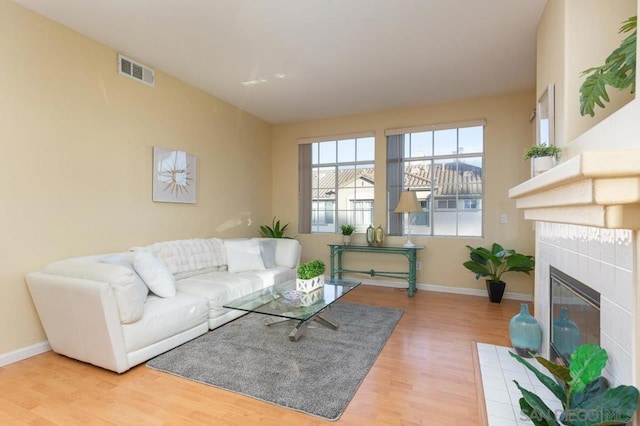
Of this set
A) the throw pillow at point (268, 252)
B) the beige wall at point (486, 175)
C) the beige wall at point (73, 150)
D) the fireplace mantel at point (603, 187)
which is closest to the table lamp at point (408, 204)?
the beige wall at point (486, 175)

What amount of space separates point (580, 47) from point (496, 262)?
2.61 metres

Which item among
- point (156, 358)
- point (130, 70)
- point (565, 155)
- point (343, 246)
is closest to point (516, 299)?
point (343, 246)

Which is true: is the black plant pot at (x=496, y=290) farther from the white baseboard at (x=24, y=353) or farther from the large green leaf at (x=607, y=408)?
the white baseboard at (x=24, y=353)

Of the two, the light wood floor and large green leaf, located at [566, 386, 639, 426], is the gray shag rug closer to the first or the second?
the light wood floor

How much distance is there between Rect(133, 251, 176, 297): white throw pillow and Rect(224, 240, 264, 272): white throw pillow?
1106 millimetres

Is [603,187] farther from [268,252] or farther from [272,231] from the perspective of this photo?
[272,231]

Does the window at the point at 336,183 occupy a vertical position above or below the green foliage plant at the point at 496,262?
above

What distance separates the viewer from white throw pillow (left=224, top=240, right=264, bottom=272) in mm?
3834

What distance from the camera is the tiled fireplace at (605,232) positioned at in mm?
886

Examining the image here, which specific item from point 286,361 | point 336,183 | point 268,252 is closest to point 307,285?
point 286,361

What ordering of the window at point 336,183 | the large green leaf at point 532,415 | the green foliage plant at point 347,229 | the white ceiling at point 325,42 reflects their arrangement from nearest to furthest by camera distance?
the large green leaf at point 532,415
the white ceiling at point 325,42
the green foliage plant at point 347,229
the window at point 336,183

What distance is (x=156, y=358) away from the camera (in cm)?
235

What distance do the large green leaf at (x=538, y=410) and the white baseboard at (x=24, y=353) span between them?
131 inches

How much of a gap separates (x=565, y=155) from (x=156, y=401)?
297 cm
